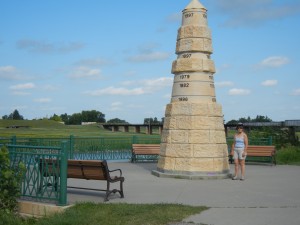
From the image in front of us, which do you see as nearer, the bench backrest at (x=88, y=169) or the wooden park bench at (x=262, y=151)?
the bench backrest at (x=88, y=169)

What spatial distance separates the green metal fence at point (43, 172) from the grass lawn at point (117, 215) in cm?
54

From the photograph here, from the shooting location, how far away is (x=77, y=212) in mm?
7852

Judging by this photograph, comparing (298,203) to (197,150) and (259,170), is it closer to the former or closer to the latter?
(197,150)

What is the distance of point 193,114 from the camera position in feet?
42.8

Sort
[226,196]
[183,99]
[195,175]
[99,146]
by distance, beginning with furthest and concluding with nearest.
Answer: [99,146]
[183,99]
[195,175]
[226,196]

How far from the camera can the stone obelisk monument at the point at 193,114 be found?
13.0 m

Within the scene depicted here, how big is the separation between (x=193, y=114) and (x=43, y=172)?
5.75 meters

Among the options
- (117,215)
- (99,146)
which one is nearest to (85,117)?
(99,146)

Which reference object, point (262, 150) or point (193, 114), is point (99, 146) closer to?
point (262, 150)

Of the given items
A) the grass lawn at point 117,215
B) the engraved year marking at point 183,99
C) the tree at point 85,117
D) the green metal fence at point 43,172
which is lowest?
the grass lawn at point 117,215

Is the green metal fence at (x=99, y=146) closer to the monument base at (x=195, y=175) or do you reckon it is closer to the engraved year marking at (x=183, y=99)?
the monument base at (x=195, y=175)

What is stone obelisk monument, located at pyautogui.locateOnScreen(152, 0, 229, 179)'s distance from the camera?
42.6 ft

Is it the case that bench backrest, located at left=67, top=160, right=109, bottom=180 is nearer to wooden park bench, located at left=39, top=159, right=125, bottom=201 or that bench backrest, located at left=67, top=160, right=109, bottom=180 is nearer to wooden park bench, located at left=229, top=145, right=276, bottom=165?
wooden park bench, located at left=39, top=159, right=125, bottom=201

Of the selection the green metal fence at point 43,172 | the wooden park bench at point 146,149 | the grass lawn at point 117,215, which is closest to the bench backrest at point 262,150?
the wooden park bench at point 146,149
